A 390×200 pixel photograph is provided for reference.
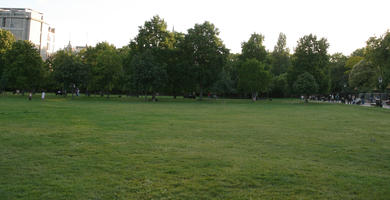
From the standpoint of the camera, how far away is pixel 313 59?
2400 inches

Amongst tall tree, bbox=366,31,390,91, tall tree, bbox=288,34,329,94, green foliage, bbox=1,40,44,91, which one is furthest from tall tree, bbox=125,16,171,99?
tall tree, bbox=366,31,390,91

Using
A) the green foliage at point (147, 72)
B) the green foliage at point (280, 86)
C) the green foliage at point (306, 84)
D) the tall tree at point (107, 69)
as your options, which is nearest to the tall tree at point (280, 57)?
the green foliage at point (280, 86)

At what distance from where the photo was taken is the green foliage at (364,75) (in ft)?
241

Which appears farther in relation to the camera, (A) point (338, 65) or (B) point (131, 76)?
(A) point (338, 65)

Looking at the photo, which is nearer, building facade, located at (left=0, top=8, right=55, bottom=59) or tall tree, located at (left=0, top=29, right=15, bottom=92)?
tall tree, located at (left=0, top=29, right=15, bottom=92)

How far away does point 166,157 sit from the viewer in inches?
317

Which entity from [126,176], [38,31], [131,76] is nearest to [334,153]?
[126,176]

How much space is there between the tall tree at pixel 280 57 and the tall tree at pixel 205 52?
43.7 metres

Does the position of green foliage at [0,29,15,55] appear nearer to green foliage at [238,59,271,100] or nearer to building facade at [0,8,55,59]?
building facade at [0,8,55,59]

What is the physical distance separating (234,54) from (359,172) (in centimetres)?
9304

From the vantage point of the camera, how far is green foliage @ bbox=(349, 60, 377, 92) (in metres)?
73.4

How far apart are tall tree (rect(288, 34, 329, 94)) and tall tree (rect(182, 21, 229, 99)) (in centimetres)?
1588

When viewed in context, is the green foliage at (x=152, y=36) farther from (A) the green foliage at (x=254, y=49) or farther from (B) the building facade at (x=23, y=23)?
(B) the building facade at (x=23, y=23)

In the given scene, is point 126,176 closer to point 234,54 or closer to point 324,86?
point 324,86
